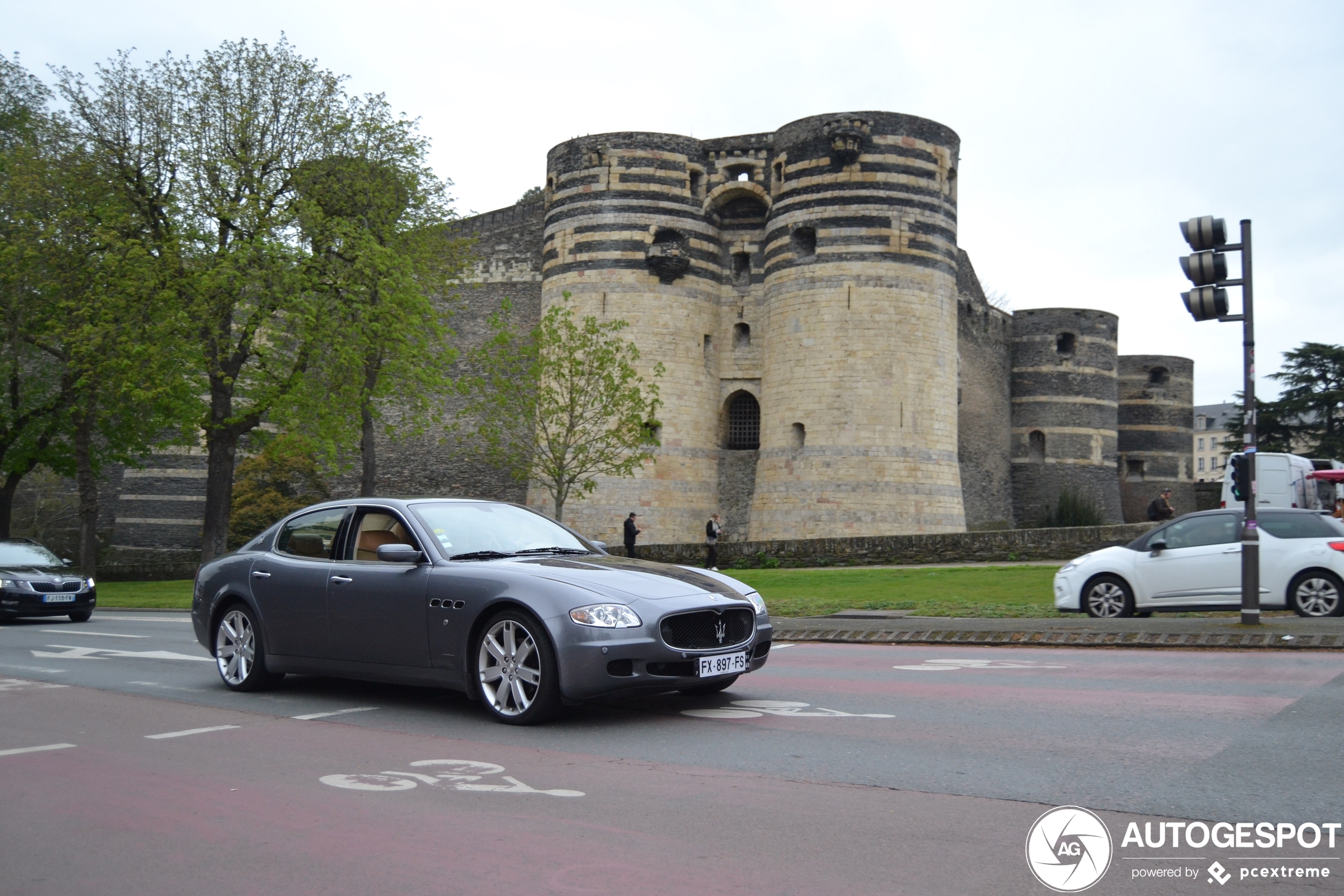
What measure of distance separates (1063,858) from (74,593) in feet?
60.4

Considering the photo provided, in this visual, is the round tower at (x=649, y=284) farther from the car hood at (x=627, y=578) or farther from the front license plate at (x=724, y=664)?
the front license plate at (x=724, y=664)

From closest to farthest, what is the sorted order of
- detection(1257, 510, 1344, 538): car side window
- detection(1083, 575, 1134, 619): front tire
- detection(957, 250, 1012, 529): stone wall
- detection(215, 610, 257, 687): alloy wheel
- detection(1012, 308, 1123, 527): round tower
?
1. detection(215, 610, 257, 687): alloy wheel
2. detection(1257, 510, 1344, 538): car side window
3. detection(1083, 575, 1134, 619): front tire
4. detection(957, 250, 1012, 529): stone wall
5. detection(1012, 308, 1123, 527): round tower

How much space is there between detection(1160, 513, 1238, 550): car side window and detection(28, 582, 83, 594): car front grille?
1649cm

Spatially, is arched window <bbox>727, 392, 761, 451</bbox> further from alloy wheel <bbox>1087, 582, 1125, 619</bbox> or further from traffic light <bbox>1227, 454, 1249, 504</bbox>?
traffic light <bbox>1227, 454, 1249, 504</bbox>

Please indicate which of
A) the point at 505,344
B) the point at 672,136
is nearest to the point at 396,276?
the point at 505,344

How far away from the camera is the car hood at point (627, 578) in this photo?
7.13m

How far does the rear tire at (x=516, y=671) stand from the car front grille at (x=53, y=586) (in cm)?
1428

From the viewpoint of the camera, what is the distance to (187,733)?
730cm

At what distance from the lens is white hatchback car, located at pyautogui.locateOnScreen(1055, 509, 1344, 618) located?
43.3ft

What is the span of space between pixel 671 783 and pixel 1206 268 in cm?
942

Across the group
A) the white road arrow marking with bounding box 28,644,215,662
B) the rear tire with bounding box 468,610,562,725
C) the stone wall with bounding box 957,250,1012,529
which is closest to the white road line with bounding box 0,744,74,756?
the rear tire with bounding box 468,610,562,725

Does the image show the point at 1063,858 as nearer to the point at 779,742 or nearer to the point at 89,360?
the point at 779,742

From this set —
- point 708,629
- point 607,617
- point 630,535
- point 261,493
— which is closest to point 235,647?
point 607,617

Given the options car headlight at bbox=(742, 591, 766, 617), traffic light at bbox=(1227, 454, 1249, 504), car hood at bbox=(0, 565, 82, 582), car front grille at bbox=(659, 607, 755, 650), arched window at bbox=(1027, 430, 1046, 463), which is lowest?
car hood at bbox=(0, 565, 82, 582)
